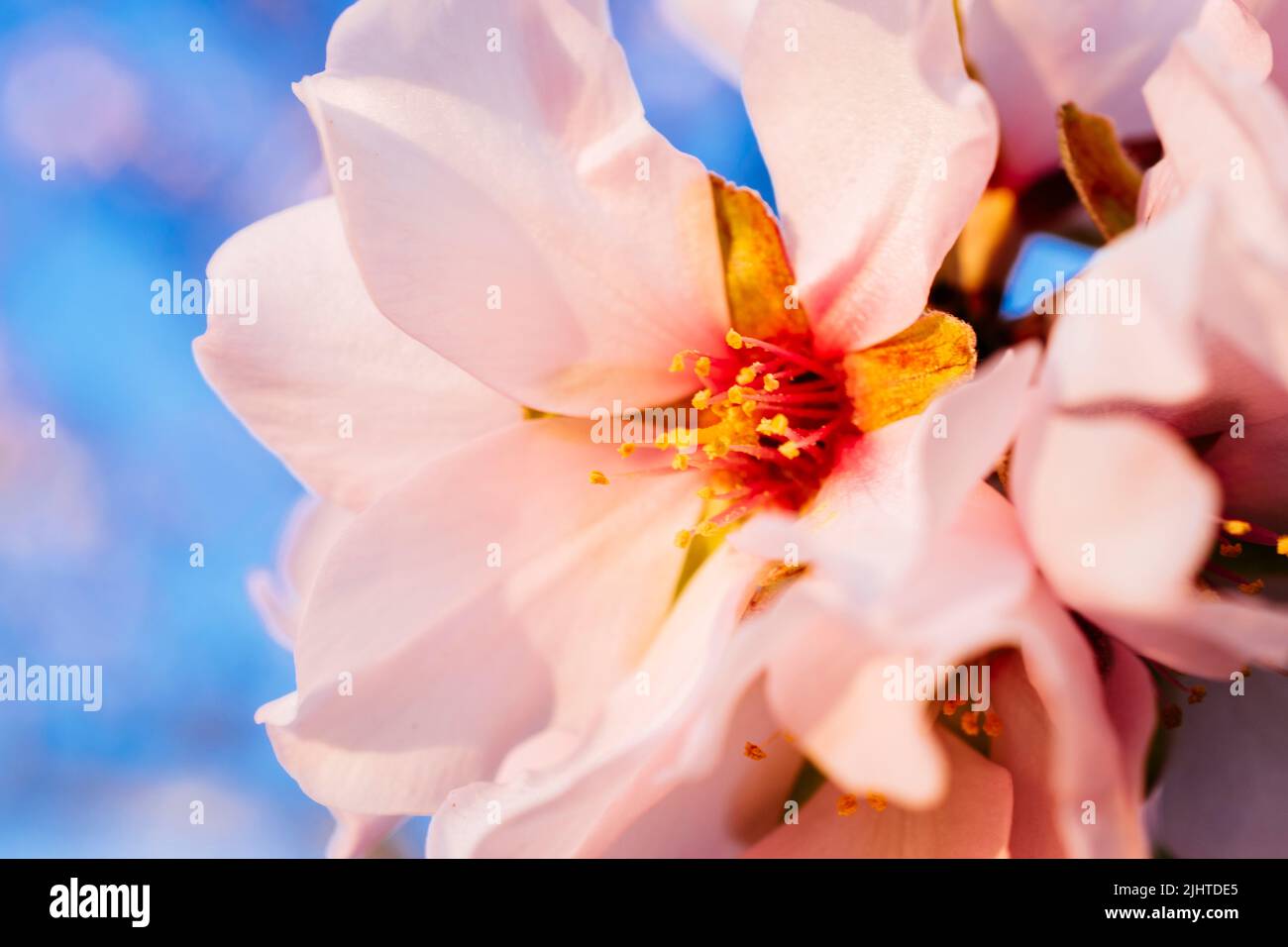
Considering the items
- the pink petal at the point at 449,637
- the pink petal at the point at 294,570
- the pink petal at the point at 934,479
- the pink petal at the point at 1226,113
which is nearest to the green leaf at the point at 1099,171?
the pink petal at the point at 1226,113

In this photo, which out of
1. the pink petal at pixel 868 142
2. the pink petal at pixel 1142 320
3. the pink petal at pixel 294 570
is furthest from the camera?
the pink petal at pixel 294 570

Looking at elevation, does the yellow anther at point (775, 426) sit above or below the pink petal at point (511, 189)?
below

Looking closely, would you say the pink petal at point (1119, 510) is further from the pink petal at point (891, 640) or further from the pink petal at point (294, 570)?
the pink petal at point (294, 570)

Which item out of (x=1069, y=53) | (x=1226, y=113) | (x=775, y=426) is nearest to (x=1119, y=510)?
(x=1226, y=113)

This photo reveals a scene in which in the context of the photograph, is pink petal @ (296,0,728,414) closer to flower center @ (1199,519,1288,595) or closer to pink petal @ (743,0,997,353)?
pink petal @ (743,0,997,353)

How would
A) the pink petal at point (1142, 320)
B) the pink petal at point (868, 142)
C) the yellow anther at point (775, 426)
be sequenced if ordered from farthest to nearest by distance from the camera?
the yellow anther at point (775, 426), the pink petal at point (868, 142), the pink petal at point (1142, 320)

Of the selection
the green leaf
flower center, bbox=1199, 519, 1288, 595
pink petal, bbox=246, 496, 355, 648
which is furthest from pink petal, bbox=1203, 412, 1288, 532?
pink petal, bbox=246, 496, 355, 648

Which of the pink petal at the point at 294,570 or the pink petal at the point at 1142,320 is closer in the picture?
the pink petal at the point at 1142,320
